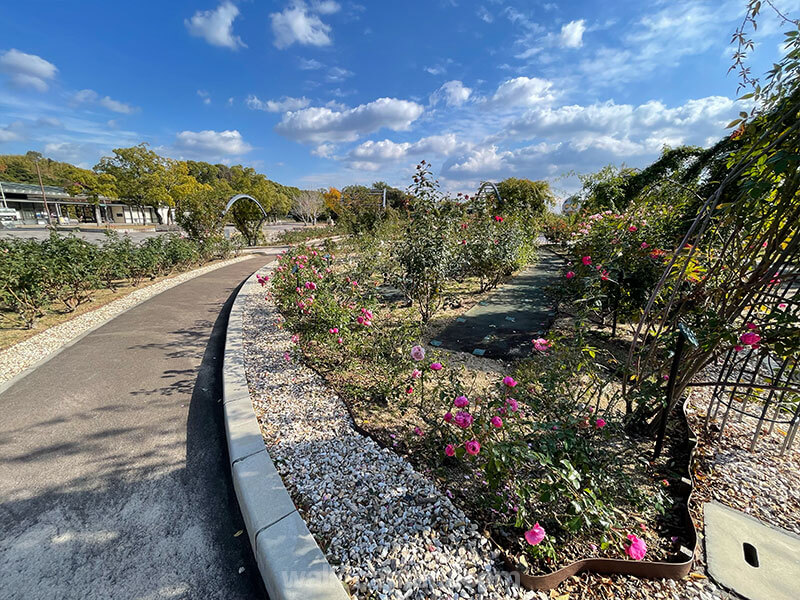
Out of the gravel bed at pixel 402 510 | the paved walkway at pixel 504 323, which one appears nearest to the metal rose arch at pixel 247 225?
the paved walkway at pixel 504 323

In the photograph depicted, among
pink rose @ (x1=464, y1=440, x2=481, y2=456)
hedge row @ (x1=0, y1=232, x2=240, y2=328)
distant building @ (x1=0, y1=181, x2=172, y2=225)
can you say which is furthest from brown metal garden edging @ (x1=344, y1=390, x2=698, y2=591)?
distant building @ (x1=0, y1=181, x2=172, y2=225)

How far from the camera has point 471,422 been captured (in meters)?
1.78

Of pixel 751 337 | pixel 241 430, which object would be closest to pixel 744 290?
pixel 751 337

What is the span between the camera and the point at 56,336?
4379 millimetres

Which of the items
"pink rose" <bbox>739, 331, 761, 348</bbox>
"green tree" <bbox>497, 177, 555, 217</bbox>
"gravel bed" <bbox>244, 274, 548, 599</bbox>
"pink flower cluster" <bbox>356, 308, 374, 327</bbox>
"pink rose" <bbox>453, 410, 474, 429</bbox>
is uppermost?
"green tree" <bbox>497, 177, 555, 217</bbox>

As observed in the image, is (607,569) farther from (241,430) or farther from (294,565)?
(241,430)

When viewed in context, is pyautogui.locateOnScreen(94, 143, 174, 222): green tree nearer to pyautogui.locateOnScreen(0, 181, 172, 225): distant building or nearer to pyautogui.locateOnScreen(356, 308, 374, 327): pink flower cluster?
pyautogui.locateOnScreen(0, 181, 172, 225): distant building

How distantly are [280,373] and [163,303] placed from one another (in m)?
4.24

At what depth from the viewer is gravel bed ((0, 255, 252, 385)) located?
3.60 metres

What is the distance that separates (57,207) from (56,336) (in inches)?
1888

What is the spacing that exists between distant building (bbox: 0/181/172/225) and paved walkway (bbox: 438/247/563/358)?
3456cm

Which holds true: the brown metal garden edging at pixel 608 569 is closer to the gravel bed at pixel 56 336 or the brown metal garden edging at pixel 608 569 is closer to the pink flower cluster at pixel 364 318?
the pink flower cluster at pixel 364 318

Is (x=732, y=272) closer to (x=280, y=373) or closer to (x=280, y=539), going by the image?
(x=280, y=539)

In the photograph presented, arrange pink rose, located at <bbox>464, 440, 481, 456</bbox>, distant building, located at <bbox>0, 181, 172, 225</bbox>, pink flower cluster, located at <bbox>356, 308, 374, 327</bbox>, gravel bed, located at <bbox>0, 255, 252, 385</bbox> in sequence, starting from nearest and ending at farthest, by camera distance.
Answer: pink rose, located at <bbox>464, 440, 481, 456</bbox> → pink flower cluster, located at <bbox>356, 308, 374, 327</bbox> → gravel bed, located at <bbox>0, 255, 252, 385</bbox> → distant building, located at <bbox>0, 181, 172, 225</bbox>
